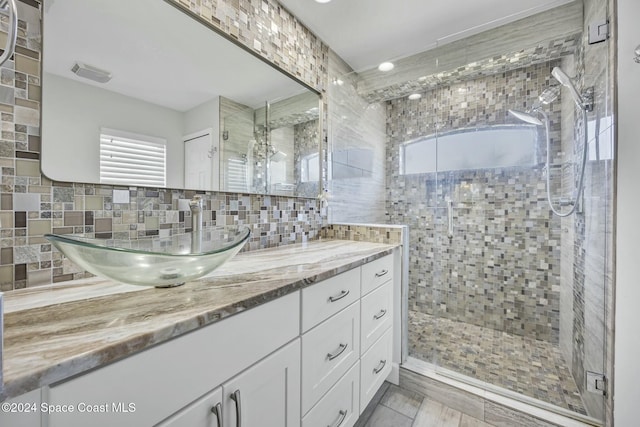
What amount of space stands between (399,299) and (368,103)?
1812 mm

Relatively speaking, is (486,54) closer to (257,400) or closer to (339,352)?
(339,352)

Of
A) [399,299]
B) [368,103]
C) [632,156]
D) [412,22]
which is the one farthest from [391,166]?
[632,156]

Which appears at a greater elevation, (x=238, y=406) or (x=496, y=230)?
(x=496, y=230)

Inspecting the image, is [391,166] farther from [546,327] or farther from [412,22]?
[546,327]

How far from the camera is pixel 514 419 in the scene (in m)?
1.36

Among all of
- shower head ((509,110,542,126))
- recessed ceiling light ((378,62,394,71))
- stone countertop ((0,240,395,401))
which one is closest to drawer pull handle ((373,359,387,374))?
stone countertop ((0,240,395,401))

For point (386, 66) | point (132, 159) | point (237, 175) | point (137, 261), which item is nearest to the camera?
point (137, 261)

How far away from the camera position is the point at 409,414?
4.76 ft

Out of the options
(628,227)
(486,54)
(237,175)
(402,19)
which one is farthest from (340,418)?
(486,54)

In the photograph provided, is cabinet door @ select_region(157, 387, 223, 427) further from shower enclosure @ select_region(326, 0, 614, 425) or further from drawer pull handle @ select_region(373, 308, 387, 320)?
shower enclosure @ select_region(326, 0, 614, 425)

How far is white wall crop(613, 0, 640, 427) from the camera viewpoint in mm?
1113

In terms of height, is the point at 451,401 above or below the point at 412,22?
below

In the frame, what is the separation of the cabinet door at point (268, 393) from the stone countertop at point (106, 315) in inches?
7.4

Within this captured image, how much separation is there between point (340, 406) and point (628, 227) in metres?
1.47
